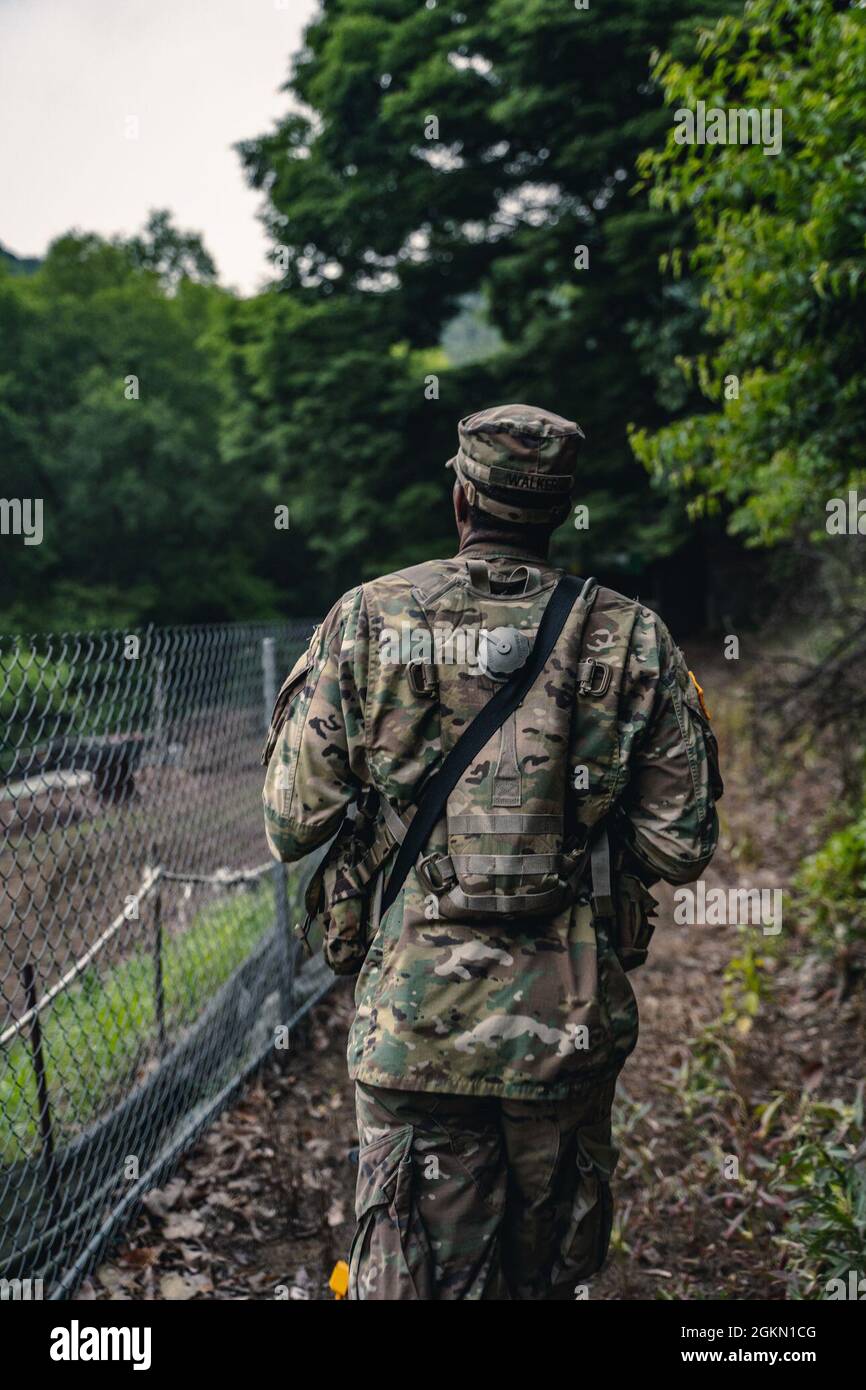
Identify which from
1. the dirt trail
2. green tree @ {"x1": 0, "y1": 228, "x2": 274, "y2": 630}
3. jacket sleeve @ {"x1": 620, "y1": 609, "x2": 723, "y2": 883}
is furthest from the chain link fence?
green tree @ {"x1": 0, "y1": 228, "x2": 274, "y2": 630}

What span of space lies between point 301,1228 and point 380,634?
2.18 meters

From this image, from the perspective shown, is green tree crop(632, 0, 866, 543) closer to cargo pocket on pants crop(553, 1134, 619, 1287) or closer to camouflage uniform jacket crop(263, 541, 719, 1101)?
camouflage uniform jacket crop(263, 541, 719, 1101)

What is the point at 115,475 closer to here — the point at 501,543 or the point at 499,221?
the point at 499,221

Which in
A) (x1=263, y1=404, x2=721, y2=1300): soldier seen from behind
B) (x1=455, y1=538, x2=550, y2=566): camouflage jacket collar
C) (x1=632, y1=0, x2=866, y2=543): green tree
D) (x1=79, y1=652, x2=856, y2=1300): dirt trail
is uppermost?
(x1=632, y1=0, x2=866, y2=543): green tree

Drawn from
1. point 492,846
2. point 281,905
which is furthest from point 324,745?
point 281,905

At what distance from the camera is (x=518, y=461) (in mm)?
2152

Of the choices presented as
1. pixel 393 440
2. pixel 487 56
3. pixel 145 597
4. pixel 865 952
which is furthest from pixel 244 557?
pixel 865 952

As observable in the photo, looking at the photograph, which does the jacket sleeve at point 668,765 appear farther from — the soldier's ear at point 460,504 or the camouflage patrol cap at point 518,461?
the soldier's ear at point 460,504

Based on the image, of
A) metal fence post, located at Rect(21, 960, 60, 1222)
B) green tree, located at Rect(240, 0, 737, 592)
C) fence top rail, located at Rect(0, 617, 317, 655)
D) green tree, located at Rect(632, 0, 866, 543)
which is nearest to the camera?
fence top rail, located at Rect(0, 617, 317, 655)

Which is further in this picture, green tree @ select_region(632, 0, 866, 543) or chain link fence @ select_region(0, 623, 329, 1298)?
green tree @ select_region(632, 0, 866, 543)

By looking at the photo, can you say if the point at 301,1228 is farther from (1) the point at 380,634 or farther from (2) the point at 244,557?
(2) the point at 244,557

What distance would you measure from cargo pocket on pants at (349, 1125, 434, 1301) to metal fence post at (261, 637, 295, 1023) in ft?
7.28

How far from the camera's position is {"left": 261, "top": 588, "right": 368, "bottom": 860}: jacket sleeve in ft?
6.98
